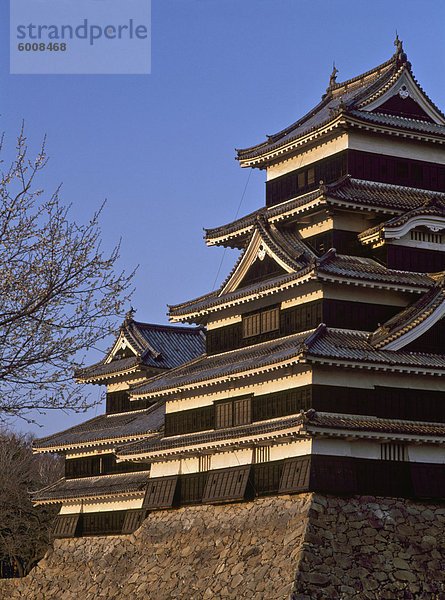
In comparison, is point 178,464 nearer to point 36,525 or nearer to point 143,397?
point 143,397

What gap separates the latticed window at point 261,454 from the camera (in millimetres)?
39750

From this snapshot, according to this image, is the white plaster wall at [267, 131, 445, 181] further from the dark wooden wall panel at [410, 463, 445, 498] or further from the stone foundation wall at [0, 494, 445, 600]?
the stone foundation wall at [0, 494, 445, 600]

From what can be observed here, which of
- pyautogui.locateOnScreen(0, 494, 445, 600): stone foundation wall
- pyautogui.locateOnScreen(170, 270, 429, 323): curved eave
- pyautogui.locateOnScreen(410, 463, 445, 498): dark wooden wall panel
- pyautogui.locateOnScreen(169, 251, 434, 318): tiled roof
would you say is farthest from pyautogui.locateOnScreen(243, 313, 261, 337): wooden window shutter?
pyautogui.locateOnScreen(410, 463, 445, 498): dark wooden wall panel

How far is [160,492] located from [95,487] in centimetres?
921

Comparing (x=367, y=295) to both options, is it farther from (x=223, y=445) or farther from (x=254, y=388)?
(x=223, y=445)

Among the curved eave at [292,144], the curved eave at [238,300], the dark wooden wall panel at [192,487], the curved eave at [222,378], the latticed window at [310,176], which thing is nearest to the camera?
the curved eave at [222,378]

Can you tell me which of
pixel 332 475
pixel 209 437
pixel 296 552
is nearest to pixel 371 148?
pixel 209 437

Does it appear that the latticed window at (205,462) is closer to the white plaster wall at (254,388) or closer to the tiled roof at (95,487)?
the white plaster wall at (254,388)

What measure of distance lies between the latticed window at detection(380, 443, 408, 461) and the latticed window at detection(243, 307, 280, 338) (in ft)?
23.6

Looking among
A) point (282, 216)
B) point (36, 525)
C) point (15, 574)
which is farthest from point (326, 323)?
point (15, 574)

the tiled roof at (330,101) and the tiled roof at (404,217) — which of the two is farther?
the tiled roof at (330,101)

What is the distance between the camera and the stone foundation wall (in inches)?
1353

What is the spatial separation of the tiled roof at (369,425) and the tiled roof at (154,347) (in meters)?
20.5

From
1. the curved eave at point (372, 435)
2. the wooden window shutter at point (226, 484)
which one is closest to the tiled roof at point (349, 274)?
the curved eave at point (372, 435)
